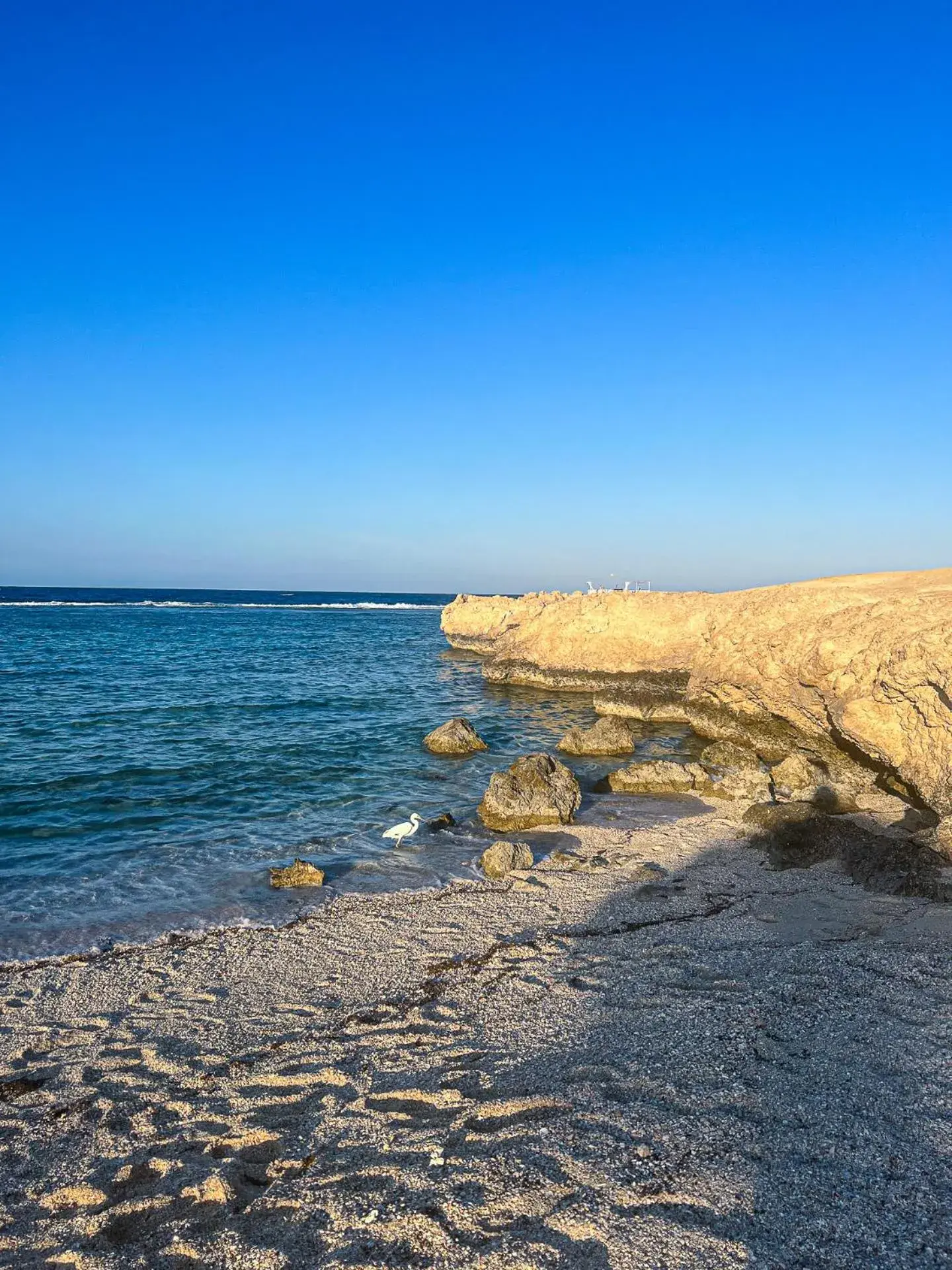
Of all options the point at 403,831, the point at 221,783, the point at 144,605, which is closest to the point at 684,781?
the point at 403,831

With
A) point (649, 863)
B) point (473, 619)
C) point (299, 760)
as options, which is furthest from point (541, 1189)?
point (473, 619)

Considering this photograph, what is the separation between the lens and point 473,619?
5516 centimetres

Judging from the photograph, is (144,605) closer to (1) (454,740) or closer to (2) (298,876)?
(1) (454,740)

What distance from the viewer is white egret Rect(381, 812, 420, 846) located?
13844mm

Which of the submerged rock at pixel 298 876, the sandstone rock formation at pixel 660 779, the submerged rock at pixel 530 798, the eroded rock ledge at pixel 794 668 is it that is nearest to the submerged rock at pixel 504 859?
the submerged rock at pixel 530 798

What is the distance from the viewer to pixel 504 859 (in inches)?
481

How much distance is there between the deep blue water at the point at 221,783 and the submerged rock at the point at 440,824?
349mm

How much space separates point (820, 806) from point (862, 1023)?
27.8ft

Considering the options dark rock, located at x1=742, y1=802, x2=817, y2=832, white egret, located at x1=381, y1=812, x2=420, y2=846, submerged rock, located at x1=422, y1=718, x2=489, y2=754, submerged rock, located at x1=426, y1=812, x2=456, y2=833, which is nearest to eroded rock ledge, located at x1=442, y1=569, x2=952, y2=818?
dark rock, located at x1=742, y1=802, x2=817, y2=832

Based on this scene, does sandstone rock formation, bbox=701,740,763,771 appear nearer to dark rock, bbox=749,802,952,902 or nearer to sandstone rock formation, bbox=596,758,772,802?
sandstone rock formation, bbox=596,758,772,802

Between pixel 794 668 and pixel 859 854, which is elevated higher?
pixel 794 668

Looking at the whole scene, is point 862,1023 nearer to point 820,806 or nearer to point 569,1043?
point 569,1043

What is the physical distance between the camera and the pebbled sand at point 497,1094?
14.9ft

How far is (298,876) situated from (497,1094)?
21.8ft
